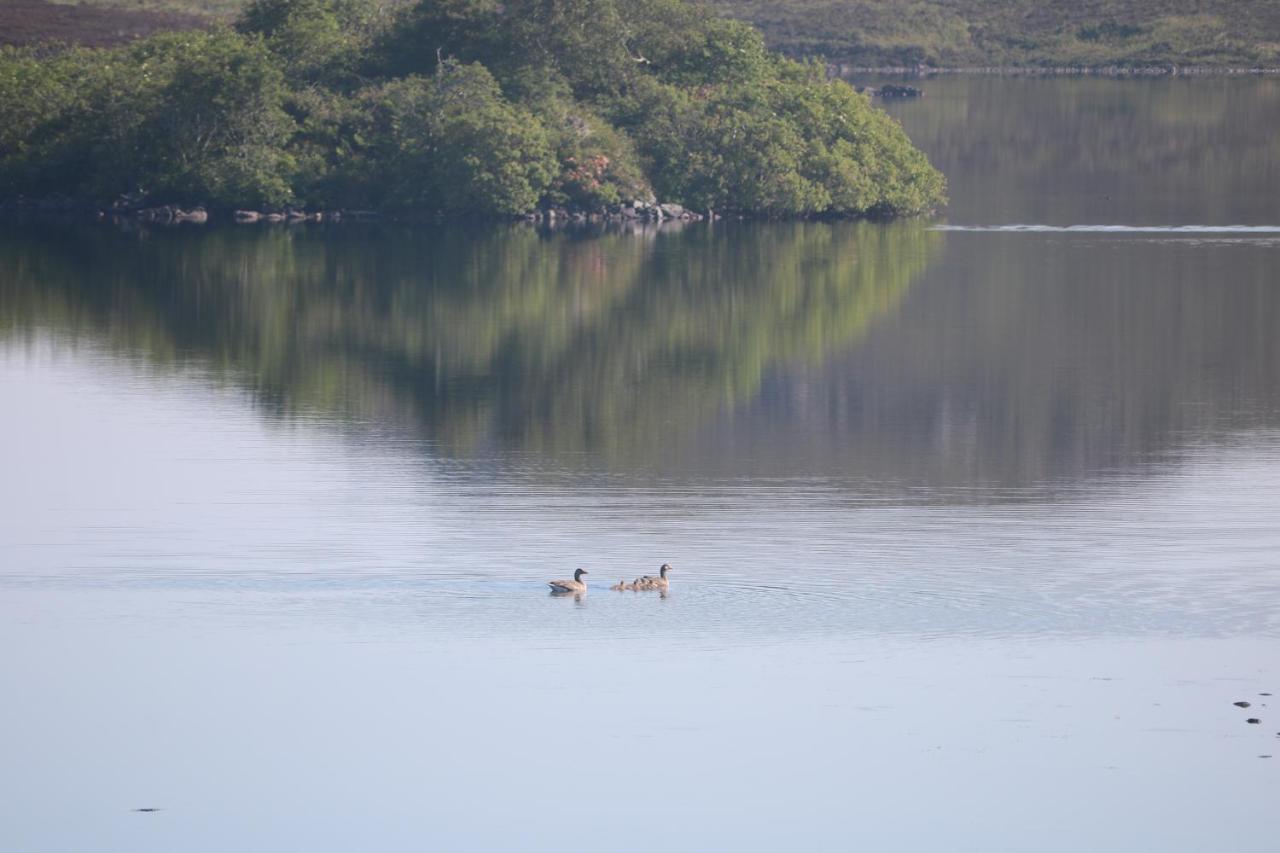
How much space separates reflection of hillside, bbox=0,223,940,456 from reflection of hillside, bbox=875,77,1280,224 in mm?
12657

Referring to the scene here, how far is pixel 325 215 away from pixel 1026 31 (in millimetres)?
109127

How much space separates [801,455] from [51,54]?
72.1 m

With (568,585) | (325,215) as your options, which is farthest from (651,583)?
(325,215)

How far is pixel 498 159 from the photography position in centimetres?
6838

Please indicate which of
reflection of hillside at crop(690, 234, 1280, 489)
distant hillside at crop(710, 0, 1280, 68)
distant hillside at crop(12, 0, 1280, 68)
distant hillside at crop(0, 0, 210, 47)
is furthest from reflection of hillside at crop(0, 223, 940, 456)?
distant hillside at crop(710, 0, 1280, 68)

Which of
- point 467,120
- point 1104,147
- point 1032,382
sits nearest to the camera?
point 1032,382

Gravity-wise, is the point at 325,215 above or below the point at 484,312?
above

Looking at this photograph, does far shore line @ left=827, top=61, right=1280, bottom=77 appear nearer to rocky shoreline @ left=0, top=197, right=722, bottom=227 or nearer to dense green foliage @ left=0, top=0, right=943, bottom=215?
dense green foliage @ left=0, top=0, right=943, bottom=215

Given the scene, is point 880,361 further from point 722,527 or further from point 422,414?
point 722,527

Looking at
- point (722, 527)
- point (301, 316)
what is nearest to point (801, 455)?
point (722, 527)

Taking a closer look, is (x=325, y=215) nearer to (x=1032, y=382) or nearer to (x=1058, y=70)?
(x=1032, y=382)

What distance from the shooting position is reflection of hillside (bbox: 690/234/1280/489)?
28641 mm

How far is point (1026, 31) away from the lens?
563ft

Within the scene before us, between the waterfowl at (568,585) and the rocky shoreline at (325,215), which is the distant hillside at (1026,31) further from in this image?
the waterfowl at (568,585)
